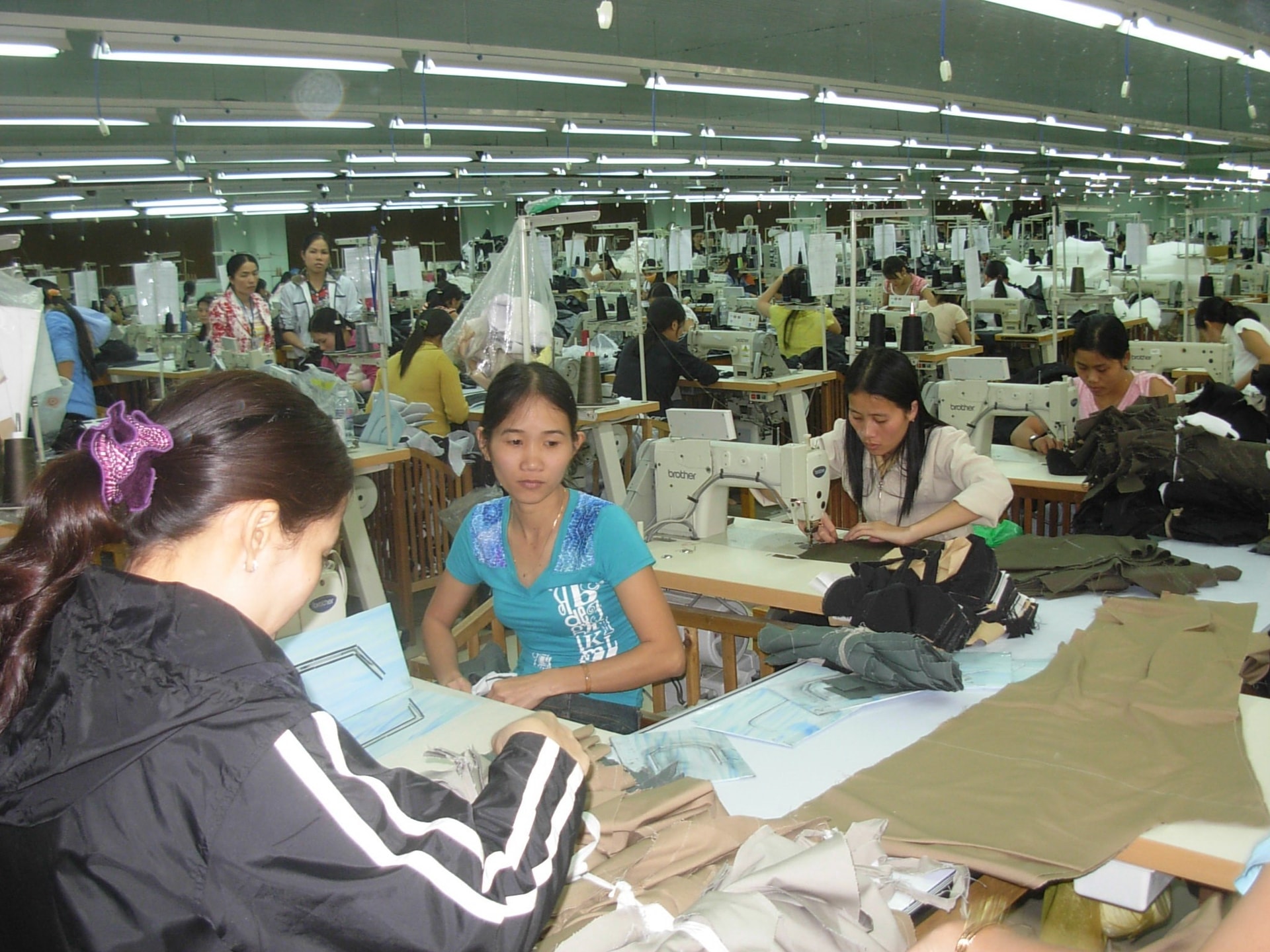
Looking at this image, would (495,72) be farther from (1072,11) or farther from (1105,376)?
(1105,376)

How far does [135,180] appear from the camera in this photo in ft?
40.6

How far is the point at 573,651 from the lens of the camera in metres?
2.28

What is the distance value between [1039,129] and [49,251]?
15.9 metres

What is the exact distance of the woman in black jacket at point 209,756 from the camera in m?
0.80

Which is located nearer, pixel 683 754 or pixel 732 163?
pixel 683 754

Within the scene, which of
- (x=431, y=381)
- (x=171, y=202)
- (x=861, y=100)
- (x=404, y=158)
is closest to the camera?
(x=431, y=381)

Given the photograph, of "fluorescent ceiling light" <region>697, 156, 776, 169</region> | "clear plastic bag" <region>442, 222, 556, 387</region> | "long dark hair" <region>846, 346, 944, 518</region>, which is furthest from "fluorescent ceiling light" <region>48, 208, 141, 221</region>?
"long dark hair" <region>846, 346, 944, 518</region>

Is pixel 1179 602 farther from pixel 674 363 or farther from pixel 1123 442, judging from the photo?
pixel 674 363

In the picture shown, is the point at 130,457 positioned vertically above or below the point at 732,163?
below

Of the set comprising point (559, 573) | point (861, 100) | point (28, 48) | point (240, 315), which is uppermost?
point (861, 100)

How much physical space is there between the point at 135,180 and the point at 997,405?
447 inches

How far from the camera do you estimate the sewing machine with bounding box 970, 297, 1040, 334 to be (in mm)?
9164

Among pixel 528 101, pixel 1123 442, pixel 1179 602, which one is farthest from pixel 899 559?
pixel 528 101

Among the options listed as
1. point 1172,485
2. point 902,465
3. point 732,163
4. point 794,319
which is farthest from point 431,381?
point 732,163
